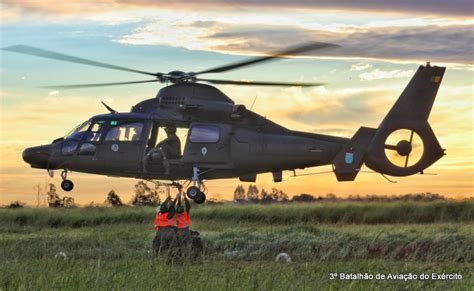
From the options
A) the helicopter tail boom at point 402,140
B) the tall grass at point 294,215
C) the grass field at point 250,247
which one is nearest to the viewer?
the grass field at point 250,247

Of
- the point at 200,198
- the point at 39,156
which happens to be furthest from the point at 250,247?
the point at 39,156

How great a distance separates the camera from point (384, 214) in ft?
122

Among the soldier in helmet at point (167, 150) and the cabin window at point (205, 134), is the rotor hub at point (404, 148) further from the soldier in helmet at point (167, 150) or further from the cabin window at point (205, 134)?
the soldier in helmet at point (167, 150)

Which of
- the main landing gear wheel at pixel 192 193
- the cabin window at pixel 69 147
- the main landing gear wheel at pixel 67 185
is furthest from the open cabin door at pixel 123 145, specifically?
the main landing gear wheel at pixel 192 193

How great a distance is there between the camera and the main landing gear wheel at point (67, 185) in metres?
25.7

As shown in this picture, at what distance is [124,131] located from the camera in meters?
25.7

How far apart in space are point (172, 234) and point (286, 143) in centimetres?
670

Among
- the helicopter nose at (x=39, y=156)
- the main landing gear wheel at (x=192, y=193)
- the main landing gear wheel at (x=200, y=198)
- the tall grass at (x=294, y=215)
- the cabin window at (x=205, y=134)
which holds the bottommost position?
the tall grass at (x=294, y=215)

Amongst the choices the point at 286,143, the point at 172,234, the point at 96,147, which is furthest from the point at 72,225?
the point at 172,234

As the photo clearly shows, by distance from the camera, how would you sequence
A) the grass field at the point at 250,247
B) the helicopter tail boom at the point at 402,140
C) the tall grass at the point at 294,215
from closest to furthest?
the grass field at the point at 250,247 → the helicopter tail boom at the point at 402,140 → the tall grass at the point at 294,215

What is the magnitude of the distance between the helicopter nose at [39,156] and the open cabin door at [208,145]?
4549 mm

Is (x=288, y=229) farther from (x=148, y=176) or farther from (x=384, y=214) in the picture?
(x=384, y=214)

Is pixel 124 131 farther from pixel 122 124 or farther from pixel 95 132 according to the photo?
pixel 95 132

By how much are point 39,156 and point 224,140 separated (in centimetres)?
592
